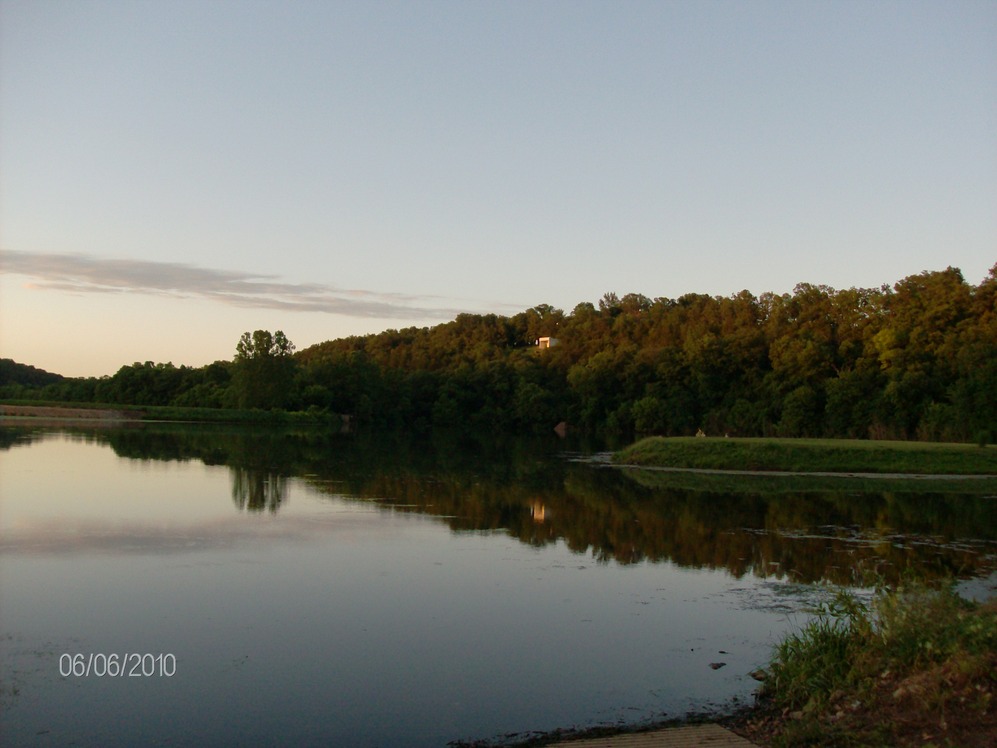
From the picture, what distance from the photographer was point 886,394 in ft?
204

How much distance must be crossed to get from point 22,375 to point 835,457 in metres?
117

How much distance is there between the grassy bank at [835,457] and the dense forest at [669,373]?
9.68ft

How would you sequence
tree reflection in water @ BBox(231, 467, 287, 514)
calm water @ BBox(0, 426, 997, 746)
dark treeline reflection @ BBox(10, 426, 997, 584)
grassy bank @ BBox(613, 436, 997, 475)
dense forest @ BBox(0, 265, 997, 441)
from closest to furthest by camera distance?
calm water @ BBox(0, 426, 997, 746) → dark treeline reflection @ BBox(10, 426, 997, 584) → tree reflection in water @ BBox(231, 467, 287, 514) → grassy bank @ BBox(613, 436, 997, 475) → dense forest @ BBox(0, 265, 997, 441)

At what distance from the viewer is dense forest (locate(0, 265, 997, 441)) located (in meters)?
62.7

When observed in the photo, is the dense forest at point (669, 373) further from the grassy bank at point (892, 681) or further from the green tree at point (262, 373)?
the grassy bank at point (892, 681)

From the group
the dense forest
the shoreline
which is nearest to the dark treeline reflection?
the dense forest

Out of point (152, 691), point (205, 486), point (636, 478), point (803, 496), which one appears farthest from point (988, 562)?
point (205, 486)

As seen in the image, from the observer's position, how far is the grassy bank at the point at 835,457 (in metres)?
35.1

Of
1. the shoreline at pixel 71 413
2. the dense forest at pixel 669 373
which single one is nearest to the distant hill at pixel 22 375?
the dense forest at pixel 669 373

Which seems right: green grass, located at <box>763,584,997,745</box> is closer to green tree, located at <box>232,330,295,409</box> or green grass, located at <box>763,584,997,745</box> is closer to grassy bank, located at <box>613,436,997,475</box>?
grassy bank, located at <box>613,436,997,475</box>

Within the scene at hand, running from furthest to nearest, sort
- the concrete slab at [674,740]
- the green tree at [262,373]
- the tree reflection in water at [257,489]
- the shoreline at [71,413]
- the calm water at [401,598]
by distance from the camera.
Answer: the green tree at [262,373] < the shoreline at [71,413] < the tree reflection in water at [257,489] < the calm water at [401,598] < the concrete slab at [674,740]

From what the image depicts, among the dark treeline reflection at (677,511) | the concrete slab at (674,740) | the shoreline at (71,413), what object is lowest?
the dark treeline reflection at (677,511)

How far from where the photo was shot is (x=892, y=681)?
325 inches

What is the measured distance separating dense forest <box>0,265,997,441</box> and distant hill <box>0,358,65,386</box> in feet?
1.18
